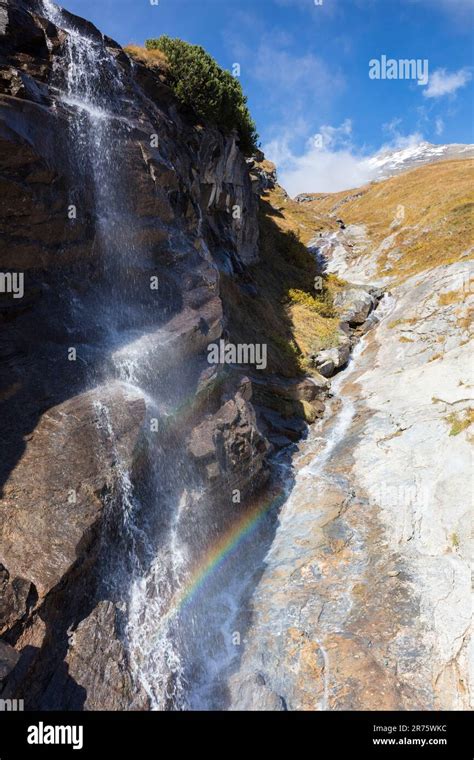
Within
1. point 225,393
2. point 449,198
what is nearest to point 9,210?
point 225,393

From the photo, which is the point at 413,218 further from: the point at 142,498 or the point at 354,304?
the point at 142,498

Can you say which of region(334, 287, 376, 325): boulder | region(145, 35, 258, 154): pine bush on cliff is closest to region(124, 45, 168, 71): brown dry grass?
region(145, 35, 258, 154): pine bush on cliff

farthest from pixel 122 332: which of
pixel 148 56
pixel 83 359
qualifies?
pixel 148 56

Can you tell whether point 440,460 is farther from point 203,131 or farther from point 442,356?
point 203,131

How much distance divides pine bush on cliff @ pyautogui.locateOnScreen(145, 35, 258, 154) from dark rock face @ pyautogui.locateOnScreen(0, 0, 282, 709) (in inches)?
113

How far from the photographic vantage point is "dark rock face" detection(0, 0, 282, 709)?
1103 centimetres

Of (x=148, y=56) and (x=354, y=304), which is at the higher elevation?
(x=148, y=56)

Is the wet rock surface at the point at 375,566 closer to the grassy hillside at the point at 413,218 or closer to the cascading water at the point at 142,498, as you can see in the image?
the cascading water at the point at 142,498

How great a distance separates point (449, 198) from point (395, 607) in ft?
195

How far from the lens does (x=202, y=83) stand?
27641 millimetres

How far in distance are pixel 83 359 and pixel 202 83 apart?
2168cm

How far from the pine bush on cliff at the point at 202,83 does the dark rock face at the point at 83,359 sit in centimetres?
287
